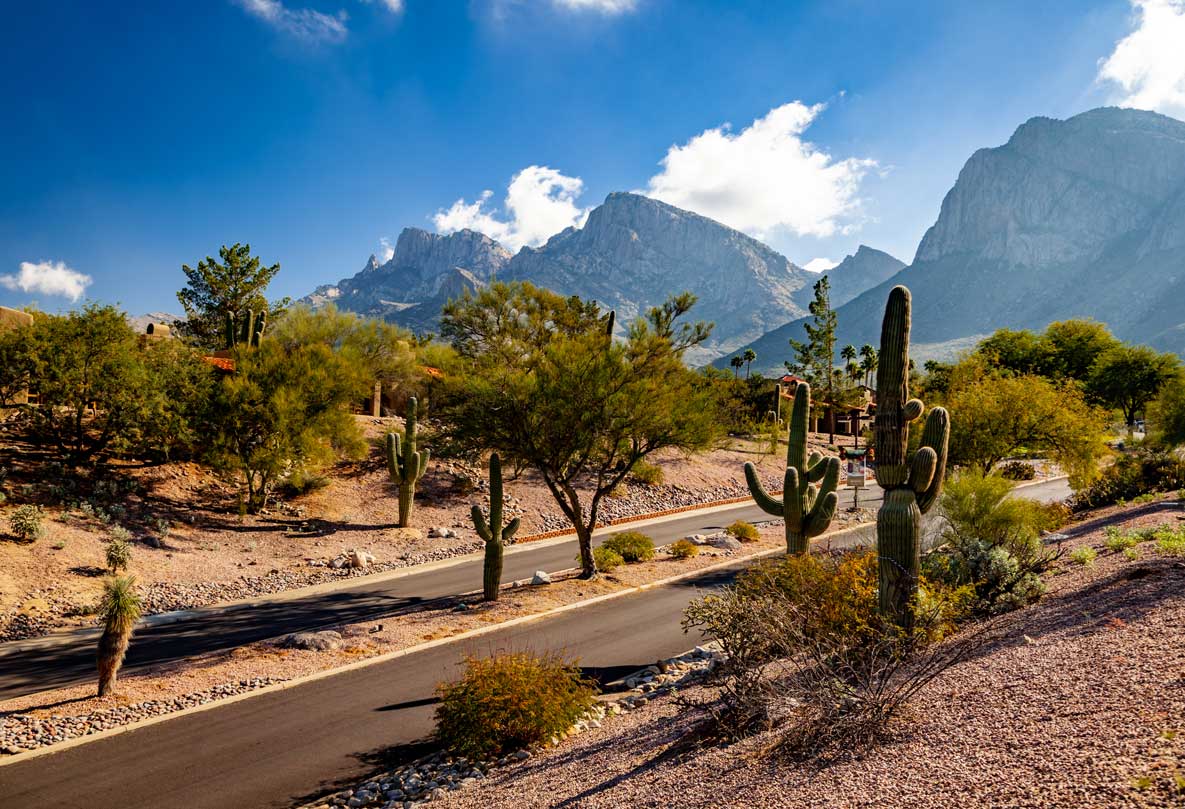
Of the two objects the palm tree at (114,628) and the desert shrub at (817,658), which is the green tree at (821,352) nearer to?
the desert shrub at (817,658)

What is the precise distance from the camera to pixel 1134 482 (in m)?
26.7

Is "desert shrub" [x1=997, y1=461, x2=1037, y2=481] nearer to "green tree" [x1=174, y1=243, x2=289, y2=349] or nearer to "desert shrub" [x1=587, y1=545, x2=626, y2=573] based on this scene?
"desert shrub" [x1=587, y1=545, x2=626, y2=573]

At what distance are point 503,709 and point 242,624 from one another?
1091 centimetres

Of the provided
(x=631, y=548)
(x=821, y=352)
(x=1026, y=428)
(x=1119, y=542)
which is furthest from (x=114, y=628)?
(x=821, y=352)

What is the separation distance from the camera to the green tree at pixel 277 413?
26.1 m

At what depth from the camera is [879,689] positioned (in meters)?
6.37

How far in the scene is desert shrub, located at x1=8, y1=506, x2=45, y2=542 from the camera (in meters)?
19.3

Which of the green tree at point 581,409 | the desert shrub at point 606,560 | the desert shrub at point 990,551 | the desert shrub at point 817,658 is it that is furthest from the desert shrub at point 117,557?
the desert shrub at point 990,551

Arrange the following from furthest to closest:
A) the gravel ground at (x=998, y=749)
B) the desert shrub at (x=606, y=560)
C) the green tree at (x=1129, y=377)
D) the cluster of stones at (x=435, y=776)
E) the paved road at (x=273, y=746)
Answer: the green tree at (x=1129, y=377), the desert shrub at (x=606, y=560), the paved road at (x=273, y=746), the cluster of stones at (x=435, y=776), the gravel ground at (x=998, y=749)

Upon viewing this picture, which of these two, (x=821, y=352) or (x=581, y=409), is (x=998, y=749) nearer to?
(x=581, y=409)

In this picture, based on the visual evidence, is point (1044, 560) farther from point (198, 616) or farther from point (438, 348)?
point (438, 348)

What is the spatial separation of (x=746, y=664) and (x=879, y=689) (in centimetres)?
229

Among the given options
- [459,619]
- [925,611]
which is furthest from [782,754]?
[459,619]

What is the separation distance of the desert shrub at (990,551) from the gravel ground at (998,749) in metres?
1.75
